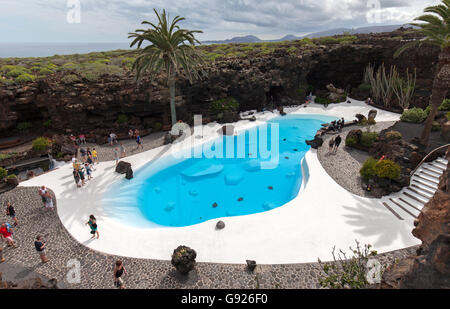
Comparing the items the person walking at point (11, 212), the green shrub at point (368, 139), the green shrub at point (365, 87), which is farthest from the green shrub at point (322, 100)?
the person walking at point (11, 212)

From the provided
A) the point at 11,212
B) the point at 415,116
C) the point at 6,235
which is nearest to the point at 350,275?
the point at 6,235

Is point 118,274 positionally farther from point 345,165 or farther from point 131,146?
point 345,165

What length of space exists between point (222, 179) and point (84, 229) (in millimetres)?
10578

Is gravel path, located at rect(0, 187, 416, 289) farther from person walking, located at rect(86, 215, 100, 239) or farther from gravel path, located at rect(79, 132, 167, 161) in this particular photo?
gravel path, located at rect(79, 132, 167, 161)

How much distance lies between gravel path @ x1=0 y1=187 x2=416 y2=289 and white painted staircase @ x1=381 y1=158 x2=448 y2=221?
3.21 meters

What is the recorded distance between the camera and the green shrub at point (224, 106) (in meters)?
31.7

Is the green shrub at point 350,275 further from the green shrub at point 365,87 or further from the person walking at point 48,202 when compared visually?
the green shrub at point 365,87

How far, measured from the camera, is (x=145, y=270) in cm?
1085

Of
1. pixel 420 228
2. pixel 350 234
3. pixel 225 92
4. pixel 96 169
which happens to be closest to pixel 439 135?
pixel 350 234

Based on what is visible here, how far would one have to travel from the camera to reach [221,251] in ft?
38.4

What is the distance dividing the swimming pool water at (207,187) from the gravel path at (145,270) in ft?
11.4

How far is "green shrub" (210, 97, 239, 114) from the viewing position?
31.7 meters

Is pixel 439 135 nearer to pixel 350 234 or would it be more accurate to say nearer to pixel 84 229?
pixel 350 234

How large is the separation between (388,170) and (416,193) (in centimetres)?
200
